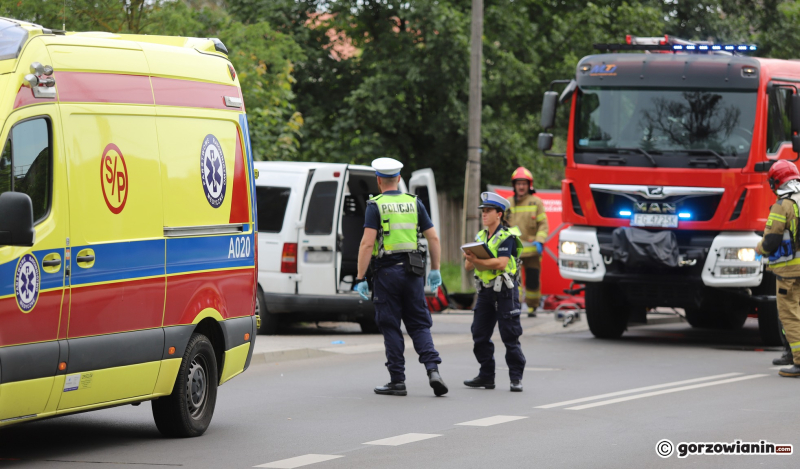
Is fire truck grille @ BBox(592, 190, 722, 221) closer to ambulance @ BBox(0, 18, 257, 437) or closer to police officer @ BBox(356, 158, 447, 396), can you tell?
police officer @ BBox(356, 158, 447, 396)

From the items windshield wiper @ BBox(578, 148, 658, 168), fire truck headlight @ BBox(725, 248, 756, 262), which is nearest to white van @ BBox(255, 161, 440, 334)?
windshield wiper @ BBox(578, 148, 658, 168)

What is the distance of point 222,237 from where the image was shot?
808 cm

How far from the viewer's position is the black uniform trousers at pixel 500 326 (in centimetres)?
1028

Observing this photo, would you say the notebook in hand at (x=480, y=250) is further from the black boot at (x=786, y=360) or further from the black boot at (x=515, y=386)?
the black boot at (x=786, y=360)

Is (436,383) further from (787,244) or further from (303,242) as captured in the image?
(303,242)

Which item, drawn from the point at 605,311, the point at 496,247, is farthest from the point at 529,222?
the point at 496,247

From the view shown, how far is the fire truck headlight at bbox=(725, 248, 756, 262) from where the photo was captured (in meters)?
13.5

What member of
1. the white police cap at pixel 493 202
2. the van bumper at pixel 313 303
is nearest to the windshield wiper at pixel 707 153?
the van bumper at pixel 313 303

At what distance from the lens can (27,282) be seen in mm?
6242

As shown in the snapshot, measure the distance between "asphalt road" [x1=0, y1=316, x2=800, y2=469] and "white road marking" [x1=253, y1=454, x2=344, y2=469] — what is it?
12mm

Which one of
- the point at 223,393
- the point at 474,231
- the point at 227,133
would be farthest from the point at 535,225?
the point at 227,133

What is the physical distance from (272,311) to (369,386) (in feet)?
13.6

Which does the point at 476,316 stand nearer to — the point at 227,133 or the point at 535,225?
the point at 227,133

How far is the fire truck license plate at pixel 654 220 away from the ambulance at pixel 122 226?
6712mm
